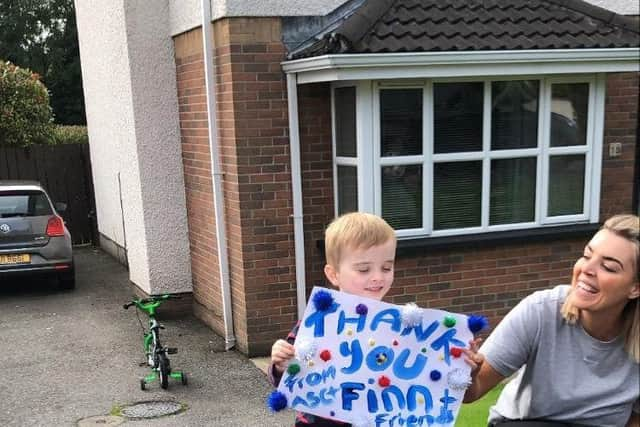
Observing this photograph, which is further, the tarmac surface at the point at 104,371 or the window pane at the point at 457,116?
the window pane at the point at 457,116

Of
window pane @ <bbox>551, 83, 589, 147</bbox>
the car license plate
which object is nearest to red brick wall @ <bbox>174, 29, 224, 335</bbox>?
the car license plate

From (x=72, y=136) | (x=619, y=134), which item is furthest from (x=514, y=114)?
(x=72, y=136)

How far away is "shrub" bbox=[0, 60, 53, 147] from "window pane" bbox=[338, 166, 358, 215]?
9.00 meters

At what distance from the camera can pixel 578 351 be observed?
241 centimetres

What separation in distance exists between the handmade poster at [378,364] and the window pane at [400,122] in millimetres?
3259

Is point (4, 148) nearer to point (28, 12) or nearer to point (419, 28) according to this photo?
point (419, 28)

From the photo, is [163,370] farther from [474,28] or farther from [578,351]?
[474,28]

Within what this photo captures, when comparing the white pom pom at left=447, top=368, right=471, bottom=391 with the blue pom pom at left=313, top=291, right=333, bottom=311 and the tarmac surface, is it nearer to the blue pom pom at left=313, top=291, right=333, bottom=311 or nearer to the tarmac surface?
the blue pom pom at left=313, top=291, right=333, bottom=311

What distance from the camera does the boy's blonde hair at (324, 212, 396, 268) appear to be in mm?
2295

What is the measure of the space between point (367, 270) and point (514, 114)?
13.3ft

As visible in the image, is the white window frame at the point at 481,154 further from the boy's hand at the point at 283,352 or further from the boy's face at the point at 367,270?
the boy's hand at the point at 283,352

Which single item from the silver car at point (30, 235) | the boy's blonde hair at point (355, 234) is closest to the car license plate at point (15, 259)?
the silver car at point (30, 235)

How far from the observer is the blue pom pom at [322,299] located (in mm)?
2326

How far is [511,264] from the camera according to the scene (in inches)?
244
